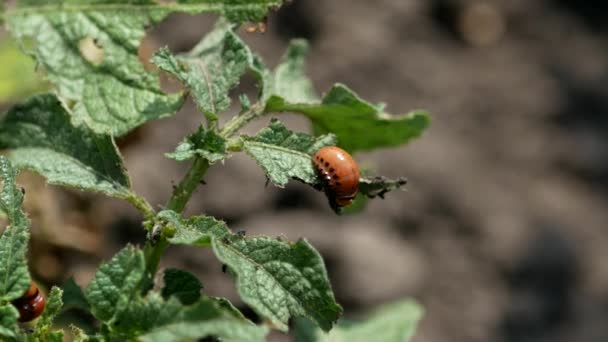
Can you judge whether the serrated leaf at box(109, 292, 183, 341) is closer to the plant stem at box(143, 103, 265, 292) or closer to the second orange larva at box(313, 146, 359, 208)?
the plant stem at box(143, 103, 265, 292)

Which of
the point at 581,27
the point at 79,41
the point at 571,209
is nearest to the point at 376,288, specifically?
the point at 571,209

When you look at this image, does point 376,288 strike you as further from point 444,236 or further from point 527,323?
point 527,323

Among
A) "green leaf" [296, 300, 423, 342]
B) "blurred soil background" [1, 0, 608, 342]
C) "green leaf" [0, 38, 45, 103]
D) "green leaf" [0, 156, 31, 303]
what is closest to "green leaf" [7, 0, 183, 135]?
"green leaf" [0, 156, 31, 303]

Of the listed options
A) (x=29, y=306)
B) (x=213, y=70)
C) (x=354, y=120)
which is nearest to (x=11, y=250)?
(x=29, y=306)

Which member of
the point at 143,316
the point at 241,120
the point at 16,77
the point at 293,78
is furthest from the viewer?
the point at 16,77

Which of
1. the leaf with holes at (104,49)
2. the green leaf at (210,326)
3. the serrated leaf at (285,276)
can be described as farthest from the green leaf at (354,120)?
the green leaf at (210,326)

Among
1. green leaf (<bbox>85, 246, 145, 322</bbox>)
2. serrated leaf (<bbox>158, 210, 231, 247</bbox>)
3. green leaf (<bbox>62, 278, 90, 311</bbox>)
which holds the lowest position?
green leaf (<bbox>85, 246, 145, 322</bbox>)

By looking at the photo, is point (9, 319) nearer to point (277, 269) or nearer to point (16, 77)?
point (277, 269)
